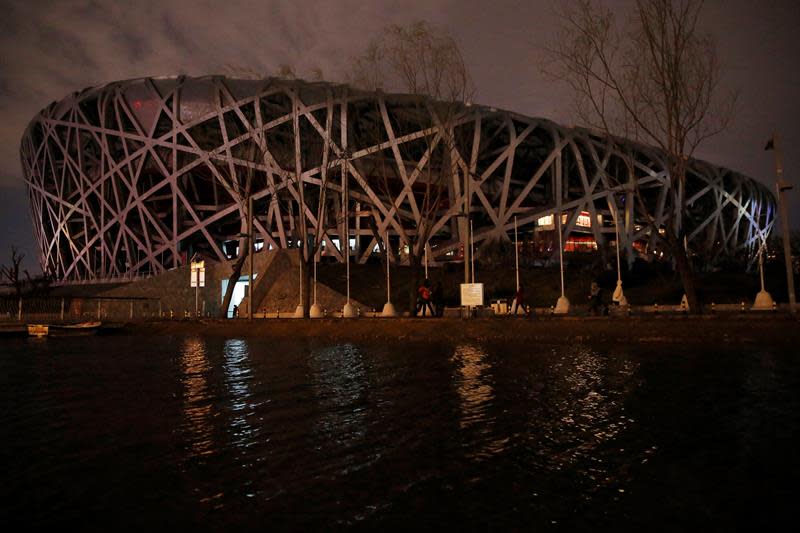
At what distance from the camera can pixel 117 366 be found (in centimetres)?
1091

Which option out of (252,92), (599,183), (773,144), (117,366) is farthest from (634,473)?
(599,183)

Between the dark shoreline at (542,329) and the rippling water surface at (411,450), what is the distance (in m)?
A: 4.13

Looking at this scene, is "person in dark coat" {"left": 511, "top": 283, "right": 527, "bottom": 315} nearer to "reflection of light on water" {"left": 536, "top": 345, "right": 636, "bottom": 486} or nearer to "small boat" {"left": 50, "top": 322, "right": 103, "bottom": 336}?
"reflection of light on water" {"left": 536, "top": 345, "right": 636, "bottom": 486}

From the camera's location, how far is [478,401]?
20.3ft

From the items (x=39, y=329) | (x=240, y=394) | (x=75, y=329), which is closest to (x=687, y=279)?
(x=240, y=394)

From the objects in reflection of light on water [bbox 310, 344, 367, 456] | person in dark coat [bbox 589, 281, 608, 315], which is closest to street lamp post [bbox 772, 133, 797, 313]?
person in dark coat [bbox 589, 281, 608, 315]

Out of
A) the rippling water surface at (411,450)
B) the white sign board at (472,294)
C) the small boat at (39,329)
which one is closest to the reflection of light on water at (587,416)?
the rippling water surface at (411,450)

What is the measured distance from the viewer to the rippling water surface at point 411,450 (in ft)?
9.62

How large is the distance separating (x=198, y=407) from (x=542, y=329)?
10.6 meters

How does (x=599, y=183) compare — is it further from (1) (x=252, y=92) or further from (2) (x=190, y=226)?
(2) (x=190, y=226)

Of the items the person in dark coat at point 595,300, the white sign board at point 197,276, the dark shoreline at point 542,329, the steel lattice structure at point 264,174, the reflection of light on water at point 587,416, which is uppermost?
the steel lattice structure at point 264,174

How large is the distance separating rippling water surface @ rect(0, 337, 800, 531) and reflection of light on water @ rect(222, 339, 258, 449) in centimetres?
4

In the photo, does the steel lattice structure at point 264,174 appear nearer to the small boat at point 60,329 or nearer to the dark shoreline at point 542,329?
the small boat at point 60,329

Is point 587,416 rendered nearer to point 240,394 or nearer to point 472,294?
point 240,394
